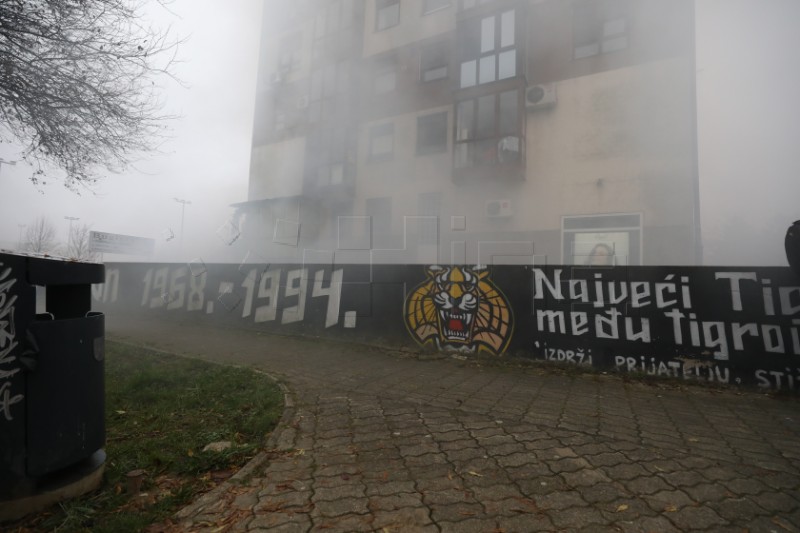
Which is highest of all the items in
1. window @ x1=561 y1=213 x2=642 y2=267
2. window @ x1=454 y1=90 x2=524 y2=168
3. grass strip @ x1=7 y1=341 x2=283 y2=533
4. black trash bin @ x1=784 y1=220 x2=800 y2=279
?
window @ x1=454 y1=90 x2=524 y2=168

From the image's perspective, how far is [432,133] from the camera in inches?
436

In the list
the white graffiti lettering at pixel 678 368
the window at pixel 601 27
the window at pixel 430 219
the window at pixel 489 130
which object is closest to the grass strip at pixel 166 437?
the white graffiti lettering at pixel 678 368

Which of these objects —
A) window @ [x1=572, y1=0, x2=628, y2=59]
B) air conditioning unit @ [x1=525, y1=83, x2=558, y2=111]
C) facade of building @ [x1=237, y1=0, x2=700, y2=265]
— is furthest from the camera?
air conditioning unit @ [x1=525, y1=83, x2=558, y2=111]

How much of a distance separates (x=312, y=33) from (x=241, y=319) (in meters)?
7.62

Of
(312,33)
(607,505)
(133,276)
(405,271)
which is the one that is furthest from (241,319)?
(312,33)

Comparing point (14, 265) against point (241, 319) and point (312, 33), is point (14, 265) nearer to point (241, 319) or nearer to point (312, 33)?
point (241, 319)

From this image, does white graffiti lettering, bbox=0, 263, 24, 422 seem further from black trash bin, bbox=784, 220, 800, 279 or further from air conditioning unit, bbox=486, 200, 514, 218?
air conditioning unit, bbox=486, 200, 514, 218

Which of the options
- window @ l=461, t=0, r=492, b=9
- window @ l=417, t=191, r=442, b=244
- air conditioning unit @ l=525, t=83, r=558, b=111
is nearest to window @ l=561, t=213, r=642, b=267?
air conditioning unit @ l=525, t=83, r=558, b=111

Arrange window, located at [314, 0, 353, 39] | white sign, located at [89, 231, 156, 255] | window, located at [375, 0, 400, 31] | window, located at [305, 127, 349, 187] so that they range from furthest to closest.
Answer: white sign, located at [89, 231, 156, 255] < window, located at [305, 127, 349, 187] < window, located at [375, 0, 400, 31] < window, located at [314, 0, 353, 39]

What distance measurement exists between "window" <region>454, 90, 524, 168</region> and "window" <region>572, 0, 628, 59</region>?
1.90 m

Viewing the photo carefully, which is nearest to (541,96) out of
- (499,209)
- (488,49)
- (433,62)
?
(488,49)

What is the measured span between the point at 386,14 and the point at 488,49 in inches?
170

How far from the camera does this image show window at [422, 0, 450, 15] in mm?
10989

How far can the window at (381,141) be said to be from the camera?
11781 mm
